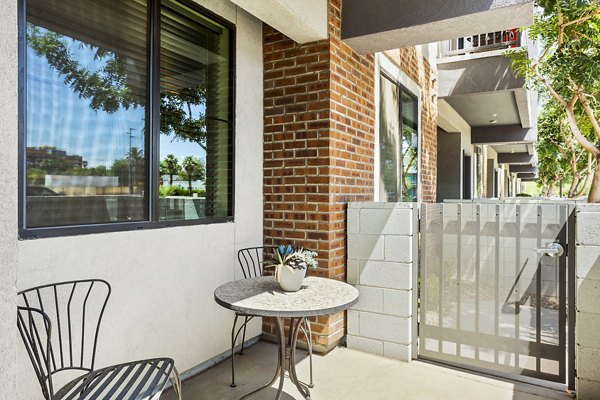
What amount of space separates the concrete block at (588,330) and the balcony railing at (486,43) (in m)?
4.41

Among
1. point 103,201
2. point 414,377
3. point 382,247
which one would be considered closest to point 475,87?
point 382,247

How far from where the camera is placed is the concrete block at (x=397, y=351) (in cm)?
312

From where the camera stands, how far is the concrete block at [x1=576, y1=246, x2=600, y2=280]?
2482mm

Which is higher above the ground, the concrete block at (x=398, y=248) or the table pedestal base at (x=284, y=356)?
the concrete block at (x=398, y=248)

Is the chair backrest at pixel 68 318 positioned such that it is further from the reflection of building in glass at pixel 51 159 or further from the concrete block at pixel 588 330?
the concrete block at pixel 588 330

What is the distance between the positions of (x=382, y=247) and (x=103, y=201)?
213 cm

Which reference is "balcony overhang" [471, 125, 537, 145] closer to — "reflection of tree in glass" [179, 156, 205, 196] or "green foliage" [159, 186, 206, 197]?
"reflection of tree in glass" [179, 156, 205, 196]

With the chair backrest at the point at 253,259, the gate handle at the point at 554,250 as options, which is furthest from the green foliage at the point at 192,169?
the gate handle at the point at 554,250

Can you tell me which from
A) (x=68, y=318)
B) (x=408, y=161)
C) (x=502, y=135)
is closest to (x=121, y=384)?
(x=68, y=318)

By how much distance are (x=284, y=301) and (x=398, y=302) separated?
1.32m

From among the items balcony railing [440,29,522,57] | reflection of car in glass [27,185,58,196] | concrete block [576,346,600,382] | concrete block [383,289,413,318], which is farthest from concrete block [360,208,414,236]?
balcony railing [440,29,522,57]

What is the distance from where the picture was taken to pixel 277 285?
262 centimetres

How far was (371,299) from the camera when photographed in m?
3.29

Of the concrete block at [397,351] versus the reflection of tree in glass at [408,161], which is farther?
the reflection of tree in glass at [408,161]
